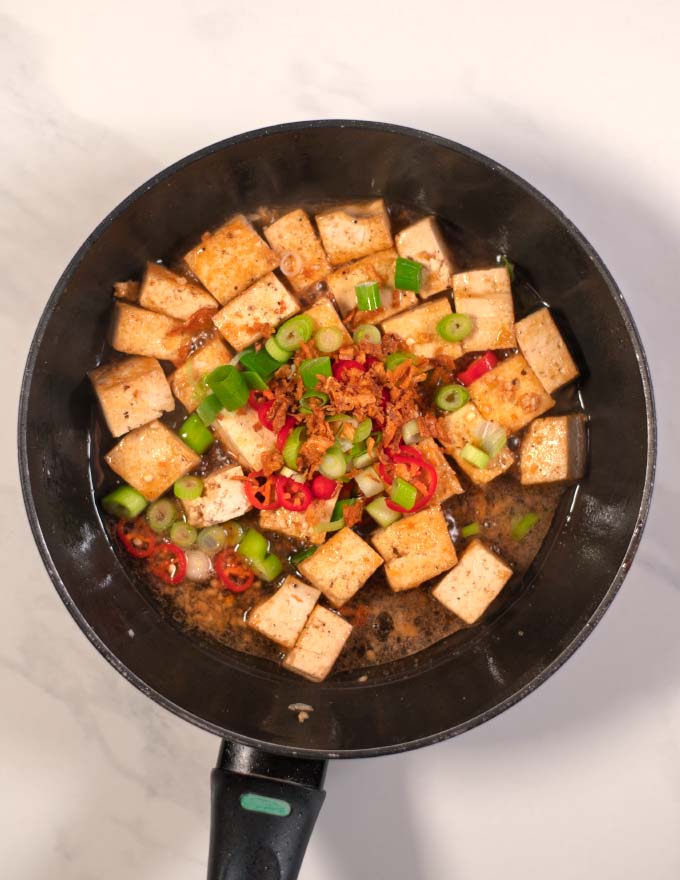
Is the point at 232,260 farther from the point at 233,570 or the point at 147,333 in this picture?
the point at 233,570

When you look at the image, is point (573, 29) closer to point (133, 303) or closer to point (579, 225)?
point (579, 225)

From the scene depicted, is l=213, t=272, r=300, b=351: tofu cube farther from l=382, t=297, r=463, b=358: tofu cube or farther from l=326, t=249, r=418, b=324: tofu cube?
l=382, t=297, r=463, b=358: tofu cube

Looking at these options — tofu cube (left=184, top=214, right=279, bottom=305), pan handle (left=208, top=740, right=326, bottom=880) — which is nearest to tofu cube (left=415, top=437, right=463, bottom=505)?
tofu cube (left=184, top=214, right=279, bottom=305)

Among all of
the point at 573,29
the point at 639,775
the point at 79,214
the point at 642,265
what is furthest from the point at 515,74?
the point at 639,775

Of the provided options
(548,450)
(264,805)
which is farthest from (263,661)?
(548,450)

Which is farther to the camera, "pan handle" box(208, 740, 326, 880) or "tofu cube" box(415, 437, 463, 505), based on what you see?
"tofu cube" box(415, 437, 463, 505)

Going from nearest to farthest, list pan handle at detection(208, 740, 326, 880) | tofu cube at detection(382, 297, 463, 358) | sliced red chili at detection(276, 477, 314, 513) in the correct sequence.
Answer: pan handle at detection(208, 740, 326, 880) → sliced red chili at detection(276, 477, 314, 513) → tofu cube at detection(382, 297, 463, 358)
